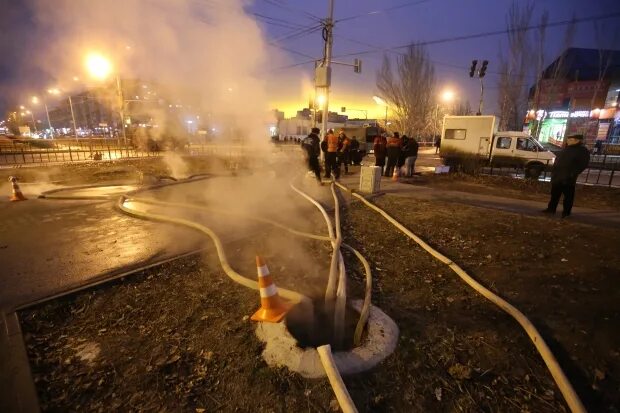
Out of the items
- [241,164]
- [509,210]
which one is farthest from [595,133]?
[241,164]

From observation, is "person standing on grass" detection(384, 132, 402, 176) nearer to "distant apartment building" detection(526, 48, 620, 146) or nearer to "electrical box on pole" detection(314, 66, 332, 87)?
"electrical box on pole" detection(314, 66, 332, 87)

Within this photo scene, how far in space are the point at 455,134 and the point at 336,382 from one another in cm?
1844

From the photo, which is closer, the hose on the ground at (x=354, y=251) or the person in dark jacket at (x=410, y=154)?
the hose on the ground at (x=354, y=251)

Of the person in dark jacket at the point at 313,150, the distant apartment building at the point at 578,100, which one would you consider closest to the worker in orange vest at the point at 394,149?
the person in dark jacket at the point at 313,150

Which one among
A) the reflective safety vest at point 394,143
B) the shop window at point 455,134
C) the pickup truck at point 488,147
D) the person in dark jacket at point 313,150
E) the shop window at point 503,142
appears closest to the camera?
the person in dark jacket at point 313,150

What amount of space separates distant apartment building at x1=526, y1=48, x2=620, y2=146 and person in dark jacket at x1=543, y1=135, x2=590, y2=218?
1151 inches

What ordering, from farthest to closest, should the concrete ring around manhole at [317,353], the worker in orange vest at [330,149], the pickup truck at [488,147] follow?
1. the pickup truck at [488,147]
2. the worker in orange vest at [330,149]
3. the concrete ring around manhole at [317,353]

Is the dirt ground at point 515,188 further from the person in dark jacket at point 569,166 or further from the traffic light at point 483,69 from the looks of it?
the traffic light at point 483,69

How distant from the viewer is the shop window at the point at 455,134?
690 inches

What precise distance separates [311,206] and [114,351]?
19.5 ft

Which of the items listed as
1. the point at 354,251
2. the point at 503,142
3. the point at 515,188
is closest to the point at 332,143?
the point at 515,188

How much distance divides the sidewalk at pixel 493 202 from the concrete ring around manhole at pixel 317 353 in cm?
660

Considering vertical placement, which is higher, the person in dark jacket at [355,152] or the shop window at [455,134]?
the shop window at [455,134]

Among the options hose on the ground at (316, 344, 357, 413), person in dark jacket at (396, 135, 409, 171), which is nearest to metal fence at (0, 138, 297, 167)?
person in dark jacket at (396, 135, 409, 171)
